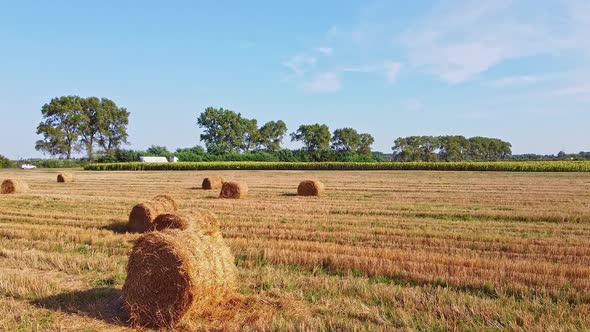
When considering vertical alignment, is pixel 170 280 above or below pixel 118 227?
above

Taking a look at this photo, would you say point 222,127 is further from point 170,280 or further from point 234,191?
point 170,280

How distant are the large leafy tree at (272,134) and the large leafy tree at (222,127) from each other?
7.49m

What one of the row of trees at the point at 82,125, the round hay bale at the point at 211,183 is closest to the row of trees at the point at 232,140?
the row of trees at the point at 82,125

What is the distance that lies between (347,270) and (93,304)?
433cm

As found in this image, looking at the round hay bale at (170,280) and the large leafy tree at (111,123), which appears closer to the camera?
the round hay bale at (170,280)

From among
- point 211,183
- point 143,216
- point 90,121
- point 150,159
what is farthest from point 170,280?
point 90,121

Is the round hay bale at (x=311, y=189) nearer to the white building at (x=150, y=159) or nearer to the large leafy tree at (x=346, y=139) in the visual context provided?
the white building at (x=150, y=159)

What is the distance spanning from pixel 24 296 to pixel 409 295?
233 inches

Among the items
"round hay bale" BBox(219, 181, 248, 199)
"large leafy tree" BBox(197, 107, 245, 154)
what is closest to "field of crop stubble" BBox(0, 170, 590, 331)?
"round hay bale" BBox(219, 181, 248, 199)

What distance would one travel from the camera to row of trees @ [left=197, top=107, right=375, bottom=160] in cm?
12419

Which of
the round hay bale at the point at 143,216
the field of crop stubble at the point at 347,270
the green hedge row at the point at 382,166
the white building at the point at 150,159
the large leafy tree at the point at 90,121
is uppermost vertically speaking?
the large leafy tree at the point at 90,121

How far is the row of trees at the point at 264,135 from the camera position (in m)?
124

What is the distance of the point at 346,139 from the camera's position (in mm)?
130375

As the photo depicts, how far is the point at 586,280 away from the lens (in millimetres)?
7730
